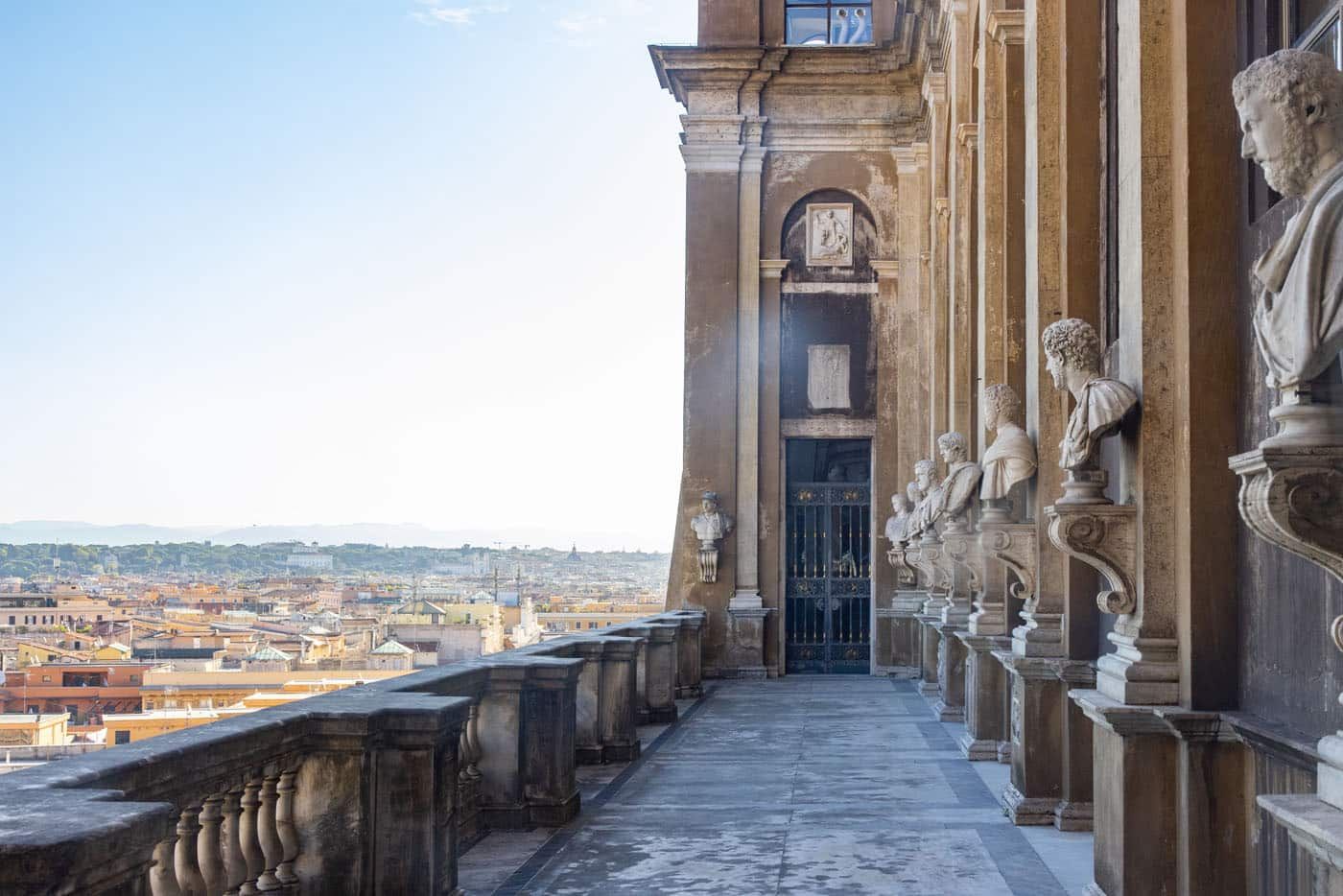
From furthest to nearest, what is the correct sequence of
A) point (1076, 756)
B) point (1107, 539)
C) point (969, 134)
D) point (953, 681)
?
1. point (953, 681)
2. point (969, 134)
3. point (1076, 756)
4. point (1107, 539)

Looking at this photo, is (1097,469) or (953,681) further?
(953,681)

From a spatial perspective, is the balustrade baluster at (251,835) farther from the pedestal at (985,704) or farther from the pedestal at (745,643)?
the pedestal at (745,643)

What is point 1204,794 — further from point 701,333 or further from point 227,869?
point 701,333

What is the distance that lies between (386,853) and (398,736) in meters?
0.45

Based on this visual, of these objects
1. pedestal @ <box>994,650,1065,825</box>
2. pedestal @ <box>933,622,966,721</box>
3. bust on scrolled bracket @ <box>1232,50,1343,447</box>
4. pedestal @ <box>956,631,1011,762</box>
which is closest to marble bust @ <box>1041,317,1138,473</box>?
bust on scrolled bracket @ <box>1232,50,1343,447</box>

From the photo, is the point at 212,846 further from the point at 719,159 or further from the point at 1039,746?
the point at 719,159

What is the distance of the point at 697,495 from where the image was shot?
19.2m

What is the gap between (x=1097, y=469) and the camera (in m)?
5.77

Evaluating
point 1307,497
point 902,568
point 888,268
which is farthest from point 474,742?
point 888,268

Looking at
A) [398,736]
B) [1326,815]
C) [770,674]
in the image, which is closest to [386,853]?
[398,736]

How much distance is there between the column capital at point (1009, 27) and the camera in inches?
394

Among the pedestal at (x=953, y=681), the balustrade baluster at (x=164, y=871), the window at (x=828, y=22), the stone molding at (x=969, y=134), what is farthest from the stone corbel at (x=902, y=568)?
the balustrade baluster at (x=164, y=871)

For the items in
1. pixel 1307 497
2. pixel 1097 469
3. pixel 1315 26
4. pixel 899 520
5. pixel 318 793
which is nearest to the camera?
pixel 1307 497

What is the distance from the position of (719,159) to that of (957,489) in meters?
10.4
